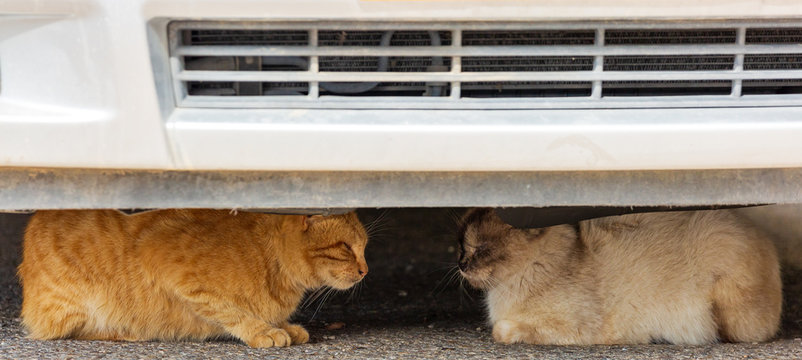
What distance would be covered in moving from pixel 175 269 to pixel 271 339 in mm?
422

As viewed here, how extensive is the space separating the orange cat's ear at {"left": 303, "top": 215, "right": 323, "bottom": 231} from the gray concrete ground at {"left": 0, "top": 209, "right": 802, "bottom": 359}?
16.9 inches

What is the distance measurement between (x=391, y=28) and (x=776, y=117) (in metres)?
1.02

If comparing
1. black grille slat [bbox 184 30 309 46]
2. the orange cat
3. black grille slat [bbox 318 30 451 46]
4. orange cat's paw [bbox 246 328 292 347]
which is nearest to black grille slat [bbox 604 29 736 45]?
black grille slat [bbox 318 30 451 46]

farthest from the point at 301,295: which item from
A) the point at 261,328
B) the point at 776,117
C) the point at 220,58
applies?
the point at 776,117

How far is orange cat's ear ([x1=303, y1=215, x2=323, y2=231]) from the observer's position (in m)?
2.64

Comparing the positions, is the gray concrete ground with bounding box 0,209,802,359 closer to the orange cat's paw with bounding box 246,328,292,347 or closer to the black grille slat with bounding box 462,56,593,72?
the orange cat's paw with bounding box 246,328,292,347

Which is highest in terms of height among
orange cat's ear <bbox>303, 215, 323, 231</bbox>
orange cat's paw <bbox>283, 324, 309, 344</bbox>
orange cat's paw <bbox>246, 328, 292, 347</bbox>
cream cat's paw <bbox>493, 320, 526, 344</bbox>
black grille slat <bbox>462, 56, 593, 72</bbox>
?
black grille slat <bbox>462, 56, 593, 72</bbox>

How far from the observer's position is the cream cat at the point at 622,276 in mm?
2809

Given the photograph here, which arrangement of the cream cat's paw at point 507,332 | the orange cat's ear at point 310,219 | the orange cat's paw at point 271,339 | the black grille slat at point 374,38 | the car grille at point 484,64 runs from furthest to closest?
the cream cat's paw at point 507,332 < the orange cat's ear at point 310,219 < the orange cat's paw at point 271,339 < the black grille slat at point 374,38 < the car grille at point 484,64

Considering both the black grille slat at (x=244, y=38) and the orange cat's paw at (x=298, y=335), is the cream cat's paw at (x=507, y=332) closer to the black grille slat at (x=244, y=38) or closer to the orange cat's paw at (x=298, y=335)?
the orange cat's paw at (x=298, y=335)

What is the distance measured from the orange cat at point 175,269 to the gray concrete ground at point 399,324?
98mm

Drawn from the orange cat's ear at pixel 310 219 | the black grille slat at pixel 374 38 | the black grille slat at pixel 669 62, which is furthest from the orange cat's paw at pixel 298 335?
the black grille slat at pixel 669 62

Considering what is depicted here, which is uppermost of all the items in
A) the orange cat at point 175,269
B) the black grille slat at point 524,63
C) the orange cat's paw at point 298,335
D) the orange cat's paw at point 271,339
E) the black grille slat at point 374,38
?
the black grille slat at point 374,38

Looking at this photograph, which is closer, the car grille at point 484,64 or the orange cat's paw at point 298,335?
the car grille at point 484,64
